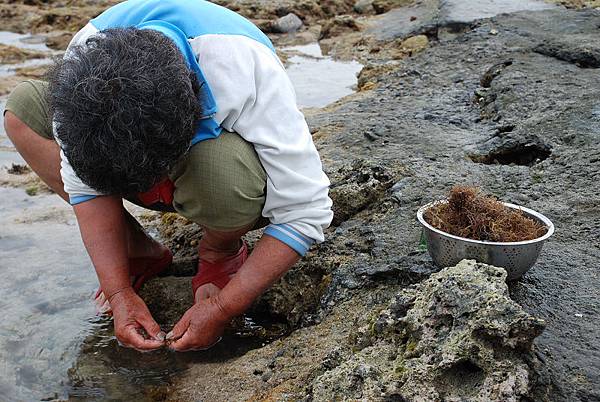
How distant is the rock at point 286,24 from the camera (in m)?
8.51

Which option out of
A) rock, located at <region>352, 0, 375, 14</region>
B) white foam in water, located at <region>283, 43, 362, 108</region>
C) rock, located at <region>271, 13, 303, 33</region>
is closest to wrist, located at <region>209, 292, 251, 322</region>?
white foam in water, located at <region>283, 43, 362, 108</region>

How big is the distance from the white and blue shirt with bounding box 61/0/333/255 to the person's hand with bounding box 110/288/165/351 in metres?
0.34

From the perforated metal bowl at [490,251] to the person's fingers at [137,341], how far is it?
90 cm

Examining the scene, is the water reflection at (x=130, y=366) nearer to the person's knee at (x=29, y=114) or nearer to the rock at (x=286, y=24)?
the person's knee at (x=29, y=114)

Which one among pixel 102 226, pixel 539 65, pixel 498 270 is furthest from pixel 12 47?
pixel 498 270

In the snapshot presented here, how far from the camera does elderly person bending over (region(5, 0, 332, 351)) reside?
171cm

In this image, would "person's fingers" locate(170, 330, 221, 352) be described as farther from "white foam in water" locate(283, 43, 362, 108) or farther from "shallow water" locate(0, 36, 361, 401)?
"white foam in water" locate(283, 43, 362, 108)

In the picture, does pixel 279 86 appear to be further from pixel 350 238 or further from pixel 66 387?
pixel 66 387

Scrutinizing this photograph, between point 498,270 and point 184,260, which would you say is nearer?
point 498,270

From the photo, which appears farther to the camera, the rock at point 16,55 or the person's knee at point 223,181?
the rock at point 16,55

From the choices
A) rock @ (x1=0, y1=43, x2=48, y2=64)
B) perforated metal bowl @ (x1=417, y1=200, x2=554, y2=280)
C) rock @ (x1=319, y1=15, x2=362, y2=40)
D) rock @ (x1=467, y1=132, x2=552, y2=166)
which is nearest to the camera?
perforated metal bowl @ (x1=417, y1=200, x2=554, y2=280)

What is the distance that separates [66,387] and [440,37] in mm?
4831

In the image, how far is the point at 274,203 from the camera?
218 cm

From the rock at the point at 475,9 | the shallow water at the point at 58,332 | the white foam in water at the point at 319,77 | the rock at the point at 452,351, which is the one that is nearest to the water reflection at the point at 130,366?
the shallow water at the point at 58,332
